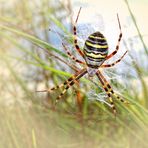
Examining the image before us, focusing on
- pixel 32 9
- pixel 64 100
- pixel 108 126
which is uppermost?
pixel 32 9

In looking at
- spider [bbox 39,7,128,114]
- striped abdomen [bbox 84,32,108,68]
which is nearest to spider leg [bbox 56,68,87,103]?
spider [bbox 39,7,128,114]

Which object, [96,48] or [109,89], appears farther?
A: [109,89]

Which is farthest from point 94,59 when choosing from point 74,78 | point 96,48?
point 74,78

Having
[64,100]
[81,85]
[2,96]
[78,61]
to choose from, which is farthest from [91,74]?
[2,96]

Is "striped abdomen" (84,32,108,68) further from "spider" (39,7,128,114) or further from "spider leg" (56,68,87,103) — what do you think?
"spider leg" (56,68,87,103)

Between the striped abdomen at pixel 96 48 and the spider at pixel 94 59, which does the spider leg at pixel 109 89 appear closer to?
the spider at pixel 94 59

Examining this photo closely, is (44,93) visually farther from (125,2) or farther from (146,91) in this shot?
(125,2)

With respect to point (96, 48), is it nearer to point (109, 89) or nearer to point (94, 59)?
point (94, 59)

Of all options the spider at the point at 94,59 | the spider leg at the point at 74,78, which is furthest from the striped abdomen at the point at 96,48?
the spider leg at the point at 74,78
